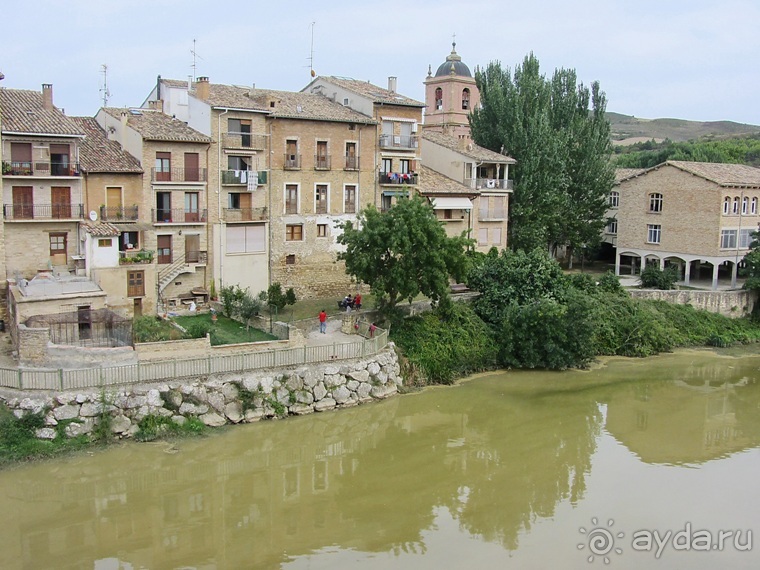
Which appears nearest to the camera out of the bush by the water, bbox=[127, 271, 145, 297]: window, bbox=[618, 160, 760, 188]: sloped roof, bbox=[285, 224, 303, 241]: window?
bbox=[127, 271, 145, 297]: window

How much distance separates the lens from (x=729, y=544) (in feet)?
59.9

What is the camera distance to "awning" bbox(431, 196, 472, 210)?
38.9 m

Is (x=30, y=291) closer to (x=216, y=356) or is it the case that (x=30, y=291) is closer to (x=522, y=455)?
(x=216, y=356)

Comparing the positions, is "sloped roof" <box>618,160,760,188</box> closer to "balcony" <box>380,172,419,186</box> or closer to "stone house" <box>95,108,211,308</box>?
"balcony" <box>380,172,419,186</box>

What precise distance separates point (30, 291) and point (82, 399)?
19.2 feet

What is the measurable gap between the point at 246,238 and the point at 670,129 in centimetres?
12641

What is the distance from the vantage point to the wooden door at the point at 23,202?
28625mm

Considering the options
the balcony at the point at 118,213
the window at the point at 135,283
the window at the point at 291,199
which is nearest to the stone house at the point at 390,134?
the window at the point at 291,199

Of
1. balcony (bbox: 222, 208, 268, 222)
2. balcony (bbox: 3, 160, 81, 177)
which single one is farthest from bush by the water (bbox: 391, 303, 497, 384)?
balcony (bbox: 3, 160, 81, 177)

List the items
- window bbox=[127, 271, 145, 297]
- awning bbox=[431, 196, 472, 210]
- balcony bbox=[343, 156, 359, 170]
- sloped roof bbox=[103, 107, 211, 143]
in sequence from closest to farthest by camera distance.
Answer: window bbox=[127, 271, 145, 297]
sloped roof bbox=[103, 107, 211, 143]
balcony bbox=[343, 156, 359, 170]
awning bbox=[431, 196, 472, 210]

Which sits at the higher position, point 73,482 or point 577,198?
point 577,198

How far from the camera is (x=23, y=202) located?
1137 inches

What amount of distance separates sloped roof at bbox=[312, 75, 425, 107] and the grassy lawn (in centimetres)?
1346

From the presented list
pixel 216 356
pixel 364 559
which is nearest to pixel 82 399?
pixel 216 356
